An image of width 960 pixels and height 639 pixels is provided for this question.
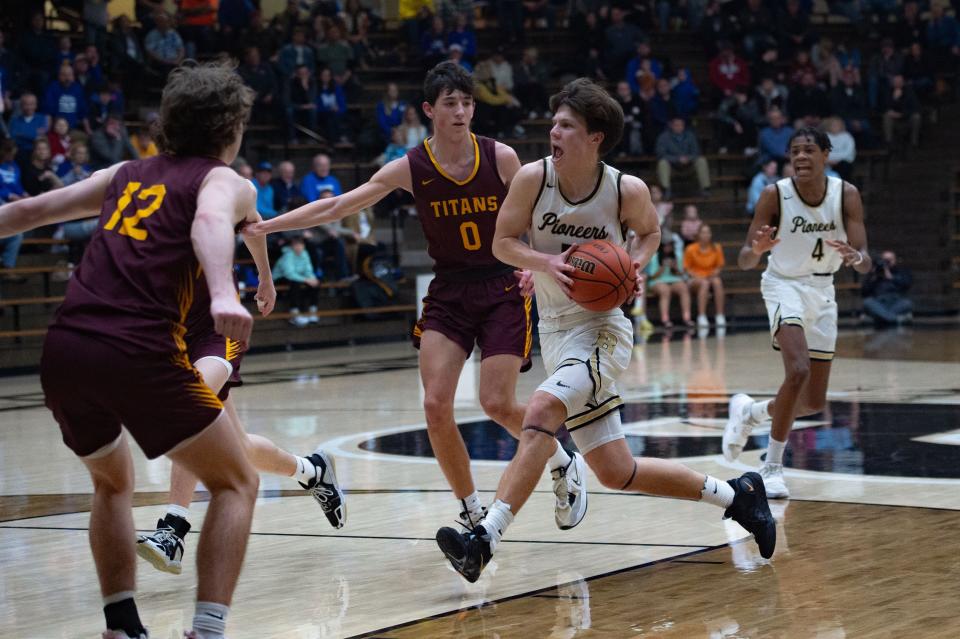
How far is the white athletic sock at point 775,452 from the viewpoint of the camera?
6.78 meters

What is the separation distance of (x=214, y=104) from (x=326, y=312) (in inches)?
529

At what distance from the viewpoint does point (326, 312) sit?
679 inches

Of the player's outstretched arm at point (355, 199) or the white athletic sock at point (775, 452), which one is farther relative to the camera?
the white athletic sock at point (775, 452)

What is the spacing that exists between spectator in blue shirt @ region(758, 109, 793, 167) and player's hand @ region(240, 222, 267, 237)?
1686cm

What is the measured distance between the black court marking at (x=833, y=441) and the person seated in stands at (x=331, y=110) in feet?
33.2

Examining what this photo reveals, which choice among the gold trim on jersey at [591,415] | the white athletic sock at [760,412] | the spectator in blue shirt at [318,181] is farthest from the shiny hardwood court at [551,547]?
the spectator in blue shirt at [318,181]

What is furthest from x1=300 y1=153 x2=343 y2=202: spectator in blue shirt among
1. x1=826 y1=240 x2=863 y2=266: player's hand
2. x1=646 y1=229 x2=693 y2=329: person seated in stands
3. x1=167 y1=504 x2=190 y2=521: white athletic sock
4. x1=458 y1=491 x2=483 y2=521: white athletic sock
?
x1=167 y1=504 x2=190 y2=521: white athletic sock

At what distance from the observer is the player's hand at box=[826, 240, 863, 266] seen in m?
6.95

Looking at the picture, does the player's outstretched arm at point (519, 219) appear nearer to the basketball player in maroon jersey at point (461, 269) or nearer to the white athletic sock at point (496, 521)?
the basketball player in maroon jersey at point (461, 269)

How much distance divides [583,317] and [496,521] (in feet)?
2.88

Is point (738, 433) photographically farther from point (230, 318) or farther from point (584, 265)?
point (230, 318)

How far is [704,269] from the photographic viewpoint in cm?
1911

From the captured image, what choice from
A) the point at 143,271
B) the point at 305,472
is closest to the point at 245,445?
the point at 305,472

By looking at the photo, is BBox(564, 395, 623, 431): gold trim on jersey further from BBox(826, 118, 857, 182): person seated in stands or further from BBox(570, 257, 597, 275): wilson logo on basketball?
BBox(826, 118, 857, 182): person seated in stands
